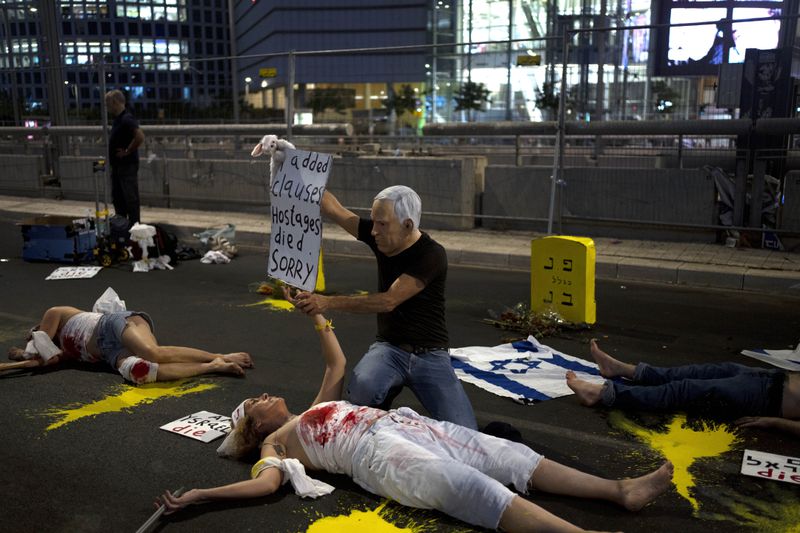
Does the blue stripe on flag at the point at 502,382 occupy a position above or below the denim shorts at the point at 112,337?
below

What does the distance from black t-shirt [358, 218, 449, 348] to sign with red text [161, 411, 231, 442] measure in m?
1.23

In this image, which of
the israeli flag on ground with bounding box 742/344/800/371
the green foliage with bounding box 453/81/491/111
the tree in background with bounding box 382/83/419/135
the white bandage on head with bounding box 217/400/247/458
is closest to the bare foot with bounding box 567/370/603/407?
the israeli flag on ground with bounding box 742/344/800/371

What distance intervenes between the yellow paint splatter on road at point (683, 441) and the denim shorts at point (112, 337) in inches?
145

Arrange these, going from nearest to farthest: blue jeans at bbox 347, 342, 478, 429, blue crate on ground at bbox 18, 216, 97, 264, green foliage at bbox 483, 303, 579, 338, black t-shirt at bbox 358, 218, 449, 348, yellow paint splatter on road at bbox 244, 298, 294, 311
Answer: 1. blue jeans at bbox 347, 342, 478, 429
2. black t-shirt at bbox 358, 218, 449, 348
3. green foliage at bbox 483, 303, 579, 338
4. yellow paint splatter on road at bbox 244, 298, 294, 311
5. blue crate on ground at bbox 18, 216, 97, 264

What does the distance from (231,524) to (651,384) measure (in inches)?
122

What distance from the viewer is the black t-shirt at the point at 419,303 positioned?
4.48 m

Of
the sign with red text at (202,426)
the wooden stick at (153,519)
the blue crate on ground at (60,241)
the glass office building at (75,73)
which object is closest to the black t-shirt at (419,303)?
the sign with red text at (202,426)

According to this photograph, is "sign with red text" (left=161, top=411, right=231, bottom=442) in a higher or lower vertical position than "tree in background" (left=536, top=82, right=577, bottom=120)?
lower

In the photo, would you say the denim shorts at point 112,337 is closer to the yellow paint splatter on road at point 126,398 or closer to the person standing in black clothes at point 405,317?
the yellow paint splatter on road at point 126,398

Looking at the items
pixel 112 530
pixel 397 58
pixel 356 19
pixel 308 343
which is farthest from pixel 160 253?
pixel 356 19

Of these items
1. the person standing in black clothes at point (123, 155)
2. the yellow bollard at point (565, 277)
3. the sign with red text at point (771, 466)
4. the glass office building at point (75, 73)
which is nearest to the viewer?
the sign with red text at point (771, 466)

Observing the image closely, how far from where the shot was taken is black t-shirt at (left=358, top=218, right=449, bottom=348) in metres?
4.48

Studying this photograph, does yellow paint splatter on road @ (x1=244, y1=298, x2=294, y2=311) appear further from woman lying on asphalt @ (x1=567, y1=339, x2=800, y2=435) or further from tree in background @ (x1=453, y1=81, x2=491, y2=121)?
tree in background @ (x1=453, y1=81, x2=491, y2=121)

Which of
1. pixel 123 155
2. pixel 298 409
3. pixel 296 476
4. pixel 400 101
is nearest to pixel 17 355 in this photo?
pixel 298 409
